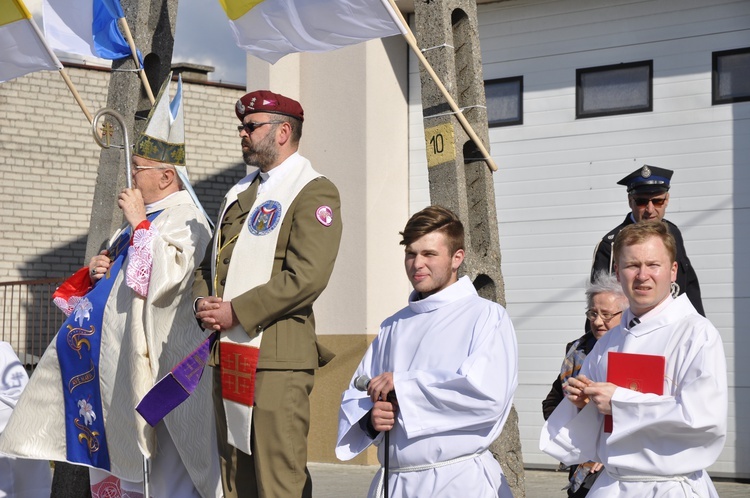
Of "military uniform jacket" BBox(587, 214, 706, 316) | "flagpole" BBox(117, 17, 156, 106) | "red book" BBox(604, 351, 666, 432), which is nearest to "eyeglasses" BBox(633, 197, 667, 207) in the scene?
"military uniform jacket" BBox(587, 214, 706, 316)

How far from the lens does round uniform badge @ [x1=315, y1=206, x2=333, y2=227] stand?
16.9ft

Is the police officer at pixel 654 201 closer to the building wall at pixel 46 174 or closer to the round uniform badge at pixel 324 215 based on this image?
the round uniform badge at pixel 324 215

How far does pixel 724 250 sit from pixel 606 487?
17.8 feet

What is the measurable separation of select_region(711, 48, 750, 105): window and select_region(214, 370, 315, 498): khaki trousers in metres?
5.11

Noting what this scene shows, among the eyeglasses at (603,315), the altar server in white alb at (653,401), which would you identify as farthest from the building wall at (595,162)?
the altar server in white alb at (653,401)

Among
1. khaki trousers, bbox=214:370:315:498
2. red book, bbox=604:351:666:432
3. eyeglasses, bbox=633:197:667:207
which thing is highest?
eyeglasses, bbox=633:197:667:207

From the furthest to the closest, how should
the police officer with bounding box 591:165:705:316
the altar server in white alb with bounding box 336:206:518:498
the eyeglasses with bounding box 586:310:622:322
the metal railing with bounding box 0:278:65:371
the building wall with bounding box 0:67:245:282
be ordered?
the building wall with bounding box 0:67:245:282
the metal railing with bounding box 0:278:65:371
the police officer with bounding box 591:165:705:316
the eyeglasses with bounding box 586:310:622:322
the altar server in white alb with bounding box 336:206:518:498

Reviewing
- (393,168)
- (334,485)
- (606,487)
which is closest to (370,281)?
(393,168)

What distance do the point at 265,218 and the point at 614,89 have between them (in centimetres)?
509

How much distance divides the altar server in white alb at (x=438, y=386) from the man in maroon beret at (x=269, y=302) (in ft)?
2.27

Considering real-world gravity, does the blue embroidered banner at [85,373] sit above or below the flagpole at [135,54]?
below

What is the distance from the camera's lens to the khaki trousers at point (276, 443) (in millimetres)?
5004

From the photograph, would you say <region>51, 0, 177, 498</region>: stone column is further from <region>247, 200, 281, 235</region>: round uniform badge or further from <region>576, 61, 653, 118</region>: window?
<region>576, 61, 653, 118</region>: window

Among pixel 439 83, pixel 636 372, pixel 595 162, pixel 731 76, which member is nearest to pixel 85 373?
pixel 439 83
